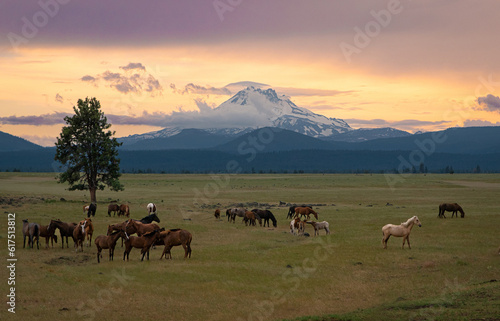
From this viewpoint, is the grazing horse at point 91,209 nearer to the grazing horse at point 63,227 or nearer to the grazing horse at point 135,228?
the grazing horse at point 135,228

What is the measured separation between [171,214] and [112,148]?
14.8 m

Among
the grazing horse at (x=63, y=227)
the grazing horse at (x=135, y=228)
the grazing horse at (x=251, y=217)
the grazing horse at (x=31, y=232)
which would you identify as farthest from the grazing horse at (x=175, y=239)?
the grazing horse at (x=251, y=217)

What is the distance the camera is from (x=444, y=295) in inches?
686

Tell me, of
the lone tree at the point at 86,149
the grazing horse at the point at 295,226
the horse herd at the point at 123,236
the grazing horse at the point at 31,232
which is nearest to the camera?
the horse herd at the point at 123,236

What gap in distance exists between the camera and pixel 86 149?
5353 cm

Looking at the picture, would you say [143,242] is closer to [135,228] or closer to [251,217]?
[135,228]

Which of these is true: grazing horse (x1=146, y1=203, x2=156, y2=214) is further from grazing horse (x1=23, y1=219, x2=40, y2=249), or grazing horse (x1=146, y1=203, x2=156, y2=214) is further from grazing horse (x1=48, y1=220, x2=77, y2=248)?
grazing horse (x1=23, y1=219, x2=40, y2=249)

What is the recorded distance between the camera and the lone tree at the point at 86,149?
52.8 meters

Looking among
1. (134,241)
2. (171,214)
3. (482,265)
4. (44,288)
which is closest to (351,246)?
(482,265)

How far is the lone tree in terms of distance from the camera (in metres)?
52.8

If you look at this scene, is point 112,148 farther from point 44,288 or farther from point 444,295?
point 444,295

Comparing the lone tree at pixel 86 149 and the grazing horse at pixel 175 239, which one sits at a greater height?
the lone tree at pixel 86 149

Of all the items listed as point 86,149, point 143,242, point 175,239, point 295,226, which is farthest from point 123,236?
point 86,149

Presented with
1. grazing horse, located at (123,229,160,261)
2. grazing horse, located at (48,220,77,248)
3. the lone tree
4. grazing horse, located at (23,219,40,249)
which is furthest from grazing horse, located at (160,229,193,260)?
the lone tree
